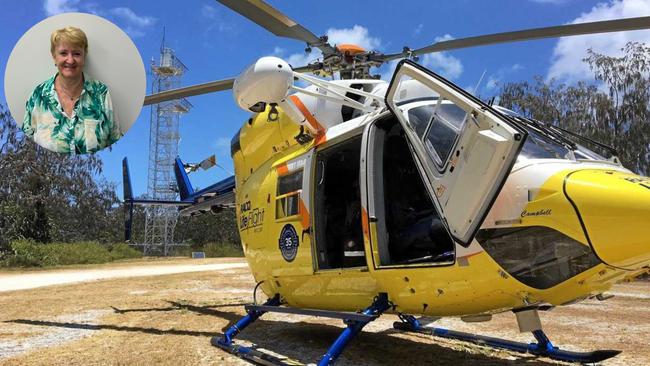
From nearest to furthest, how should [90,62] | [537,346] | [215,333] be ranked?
[90,62] < [537,346] < [215,333]

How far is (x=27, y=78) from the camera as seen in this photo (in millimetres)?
5008

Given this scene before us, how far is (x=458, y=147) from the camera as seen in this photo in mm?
4250

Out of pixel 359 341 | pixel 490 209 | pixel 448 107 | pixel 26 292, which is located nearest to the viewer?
pixel 490 209

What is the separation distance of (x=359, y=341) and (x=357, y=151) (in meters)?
2.75

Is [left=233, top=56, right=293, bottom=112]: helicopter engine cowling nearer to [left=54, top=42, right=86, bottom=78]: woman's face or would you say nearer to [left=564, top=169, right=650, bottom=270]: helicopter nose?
[left=54, top=42, right=86, bottom=78]: woman's face

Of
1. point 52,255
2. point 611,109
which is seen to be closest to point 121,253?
point 52,255

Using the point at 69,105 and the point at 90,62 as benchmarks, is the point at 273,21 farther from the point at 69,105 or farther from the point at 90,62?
the point at 69,105

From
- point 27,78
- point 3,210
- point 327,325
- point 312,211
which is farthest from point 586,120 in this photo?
point 3,210

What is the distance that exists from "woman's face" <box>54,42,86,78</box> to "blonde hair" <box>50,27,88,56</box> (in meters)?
0.04

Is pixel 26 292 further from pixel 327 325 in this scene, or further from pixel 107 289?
pixel 327 325

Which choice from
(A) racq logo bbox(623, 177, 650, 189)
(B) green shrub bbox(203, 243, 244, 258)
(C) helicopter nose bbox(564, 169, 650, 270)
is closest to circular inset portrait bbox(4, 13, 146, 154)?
(C) helicopter nose bbox(564, 169, 650, 270)

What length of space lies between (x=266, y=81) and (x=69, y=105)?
196 cm

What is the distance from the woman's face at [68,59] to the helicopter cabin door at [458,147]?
2.92 m

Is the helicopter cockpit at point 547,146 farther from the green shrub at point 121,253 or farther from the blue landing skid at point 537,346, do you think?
the green shrub at point 121,253
